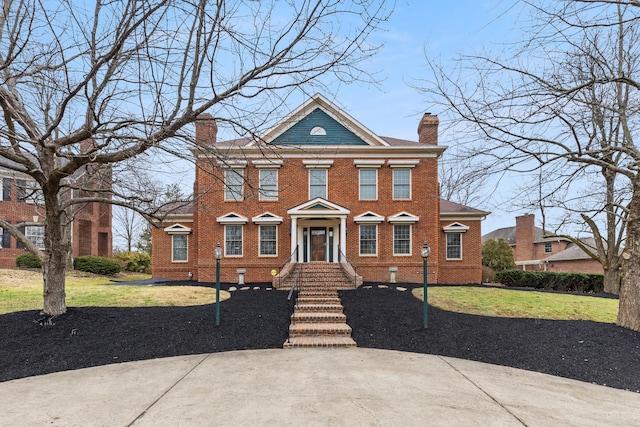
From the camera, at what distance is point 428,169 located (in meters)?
17.0

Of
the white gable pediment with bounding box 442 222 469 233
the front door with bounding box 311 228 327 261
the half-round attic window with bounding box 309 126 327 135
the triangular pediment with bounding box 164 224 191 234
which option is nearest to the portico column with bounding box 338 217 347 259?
the front door with bounding box 311 228 327 261

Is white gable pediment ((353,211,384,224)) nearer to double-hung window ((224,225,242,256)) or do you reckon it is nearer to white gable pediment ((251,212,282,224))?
white gable pediment ((251,212,282,224))

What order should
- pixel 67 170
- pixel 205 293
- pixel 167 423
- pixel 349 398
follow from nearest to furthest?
pixel 167 423, pixel 349 398, pixel 67 170, pixel 205 293

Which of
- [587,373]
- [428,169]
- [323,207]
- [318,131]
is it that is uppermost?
[318,131]

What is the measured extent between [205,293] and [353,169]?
28.6 feet

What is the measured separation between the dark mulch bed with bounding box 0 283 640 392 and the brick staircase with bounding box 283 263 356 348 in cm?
27

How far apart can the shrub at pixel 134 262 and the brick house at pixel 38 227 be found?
7.86 ft

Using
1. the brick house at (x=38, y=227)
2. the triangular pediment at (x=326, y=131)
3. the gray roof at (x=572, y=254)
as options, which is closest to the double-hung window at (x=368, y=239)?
the triangular pediment at (x=326, y=131)

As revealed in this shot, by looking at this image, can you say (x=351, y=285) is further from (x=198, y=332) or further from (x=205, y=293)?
(x=198, y=332)

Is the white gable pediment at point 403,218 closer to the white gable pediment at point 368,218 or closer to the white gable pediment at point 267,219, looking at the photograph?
the white gable pediment at point 368,218

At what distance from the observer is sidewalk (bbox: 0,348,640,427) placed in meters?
4.07

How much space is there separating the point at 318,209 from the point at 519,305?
8.66 meters

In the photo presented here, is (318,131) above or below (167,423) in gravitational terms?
above

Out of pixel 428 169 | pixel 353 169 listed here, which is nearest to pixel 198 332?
pixel 353 169
